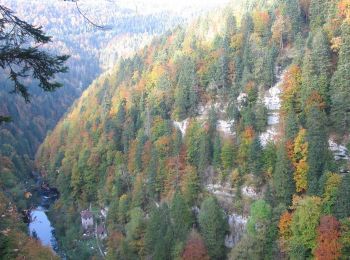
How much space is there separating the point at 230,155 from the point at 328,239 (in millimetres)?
20270

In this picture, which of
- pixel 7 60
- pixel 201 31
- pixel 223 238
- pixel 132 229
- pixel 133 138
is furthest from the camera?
pixel 201 31

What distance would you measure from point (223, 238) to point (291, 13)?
3873cm

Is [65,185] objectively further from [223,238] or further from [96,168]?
[223,238]

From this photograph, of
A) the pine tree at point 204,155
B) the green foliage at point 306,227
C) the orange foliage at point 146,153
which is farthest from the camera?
the orange foliage at point 146,153

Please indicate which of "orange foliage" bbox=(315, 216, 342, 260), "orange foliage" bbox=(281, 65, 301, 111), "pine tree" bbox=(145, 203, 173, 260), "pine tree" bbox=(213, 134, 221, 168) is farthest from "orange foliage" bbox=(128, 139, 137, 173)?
"orange foliage" bbox=(315, 216, 342, 260)

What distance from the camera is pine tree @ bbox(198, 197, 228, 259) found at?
1943 inches

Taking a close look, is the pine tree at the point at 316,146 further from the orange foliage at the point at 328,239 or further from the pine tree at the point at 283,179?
the orange foliage at the point at 328,239

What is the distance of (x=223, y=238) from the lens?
166 feet

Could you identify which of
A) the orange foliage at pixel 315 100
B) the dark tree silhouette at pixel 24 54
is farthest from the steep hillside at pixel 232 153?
the dark tree silhouette at pixel 24 54

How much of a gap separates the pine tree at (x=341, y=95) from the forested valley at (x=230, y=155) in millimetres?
162

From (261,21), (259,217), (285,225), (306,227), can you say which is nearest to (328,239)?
(306,227)

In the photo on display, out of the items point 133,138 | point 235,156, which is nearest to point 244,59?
point 235,156

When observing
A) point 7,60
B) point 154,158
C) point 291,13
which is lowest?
point 154,158

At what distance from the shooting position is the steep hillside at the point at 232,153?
148 feet
